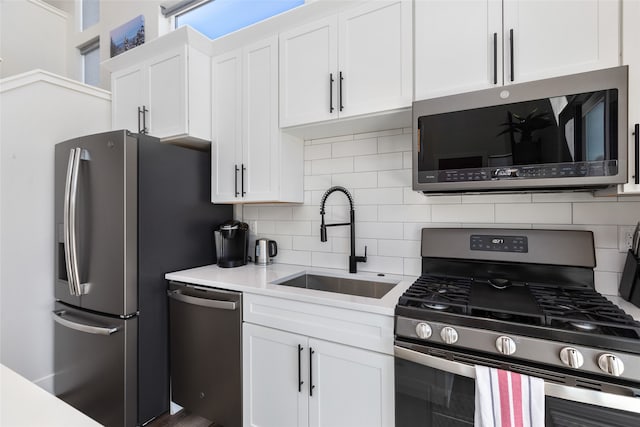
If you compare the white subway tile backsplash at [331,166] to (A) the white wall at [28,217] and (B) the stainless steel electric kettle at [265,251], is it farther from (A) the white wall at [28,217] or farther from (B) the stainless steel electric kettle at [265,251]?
(A) the white wall at [28,217]

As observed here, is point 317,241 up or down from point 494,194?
down

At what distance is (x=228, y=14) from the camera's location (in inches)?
101

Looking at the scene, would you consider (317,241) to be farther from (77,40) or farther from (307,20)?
(77,40)

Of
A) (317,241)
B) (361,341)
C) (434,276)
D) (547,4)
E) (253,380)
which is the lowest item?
(253,380)

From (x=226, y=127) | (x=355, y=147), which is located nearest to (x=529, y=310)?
(x=355, y=147)

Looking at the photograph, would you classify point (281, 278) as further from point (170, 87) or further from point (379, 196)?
point (170, 87)

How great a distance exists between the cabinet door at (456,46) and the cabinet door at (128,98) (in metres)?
2.02

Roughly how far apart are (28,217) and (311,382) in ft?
7.30

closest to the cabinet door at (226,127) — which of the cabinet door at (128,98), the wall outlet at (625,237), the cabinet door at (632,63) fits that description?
the cabinet door at (128,98)

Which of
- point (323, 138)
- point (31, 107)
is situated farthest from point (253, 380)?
point (31, 107)

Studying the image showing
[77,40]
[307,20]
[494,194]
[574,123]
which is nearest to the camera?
[574,123]

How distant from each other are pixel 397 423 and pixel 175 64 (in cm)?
245

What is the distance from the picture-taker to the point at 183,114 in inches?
81.9

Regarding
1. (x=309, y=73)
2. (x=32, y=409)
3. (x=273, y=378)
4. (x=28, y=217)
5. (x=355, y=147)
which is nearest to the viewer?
(x=32, y=409)
